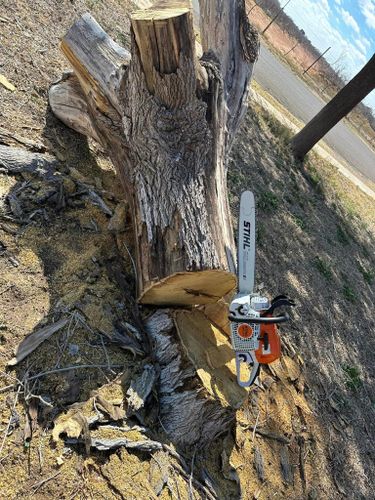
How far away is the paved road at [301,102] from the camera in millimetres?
13875

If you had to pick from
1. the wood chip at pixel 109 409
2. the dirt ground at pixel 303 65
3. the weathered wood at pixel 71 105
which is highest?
the dirt ground at pixel 303 65

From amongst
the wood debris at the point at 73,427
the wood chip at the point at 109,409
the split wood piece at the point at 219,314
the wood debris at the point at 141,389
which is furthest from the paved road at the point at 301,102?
the wood debris at the point at 73,427

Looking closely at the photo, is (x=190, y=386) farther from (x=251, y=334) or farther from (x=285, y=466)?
(x=285, y=466)

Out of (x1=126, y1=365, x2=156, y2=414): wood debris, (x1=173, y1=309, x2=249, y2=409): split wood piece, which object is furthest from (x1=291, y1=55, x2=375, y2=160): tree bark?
(x1=126, y1=365, x2=156, y2=414): wood debris

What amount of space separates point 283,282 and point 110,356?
2848mm

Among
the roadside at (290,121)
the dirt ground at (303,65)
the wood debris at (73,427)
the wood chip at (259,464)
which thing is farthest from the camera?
the dirt ground at (303,65)

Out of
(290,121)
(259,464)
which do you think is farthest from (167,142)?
(290,121)

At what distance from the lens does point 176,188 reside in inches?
116

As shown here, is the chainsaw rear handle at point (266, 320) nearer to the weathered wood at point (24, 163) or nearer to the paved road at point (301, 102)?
the weathered wood at point (24, 163)

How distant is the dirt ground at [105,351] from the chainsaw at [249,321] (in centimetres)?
64

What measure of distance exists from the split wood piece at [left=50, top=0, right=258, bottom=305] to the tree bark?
4.39 m

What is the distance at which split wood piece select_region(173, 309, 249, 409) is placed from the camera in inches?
107

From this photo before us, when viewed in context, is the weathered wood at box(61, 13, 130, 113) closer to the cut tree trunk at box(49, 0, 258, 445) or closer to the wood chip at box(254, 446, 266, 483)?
the cut tree trunk at box(49, 0, 258, 445)

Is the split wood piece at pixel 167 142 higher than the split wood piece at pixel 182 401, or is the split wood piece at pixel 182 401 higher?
the split wood piece at pixel 167 142
